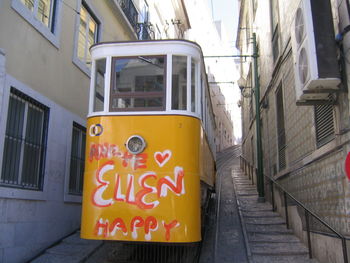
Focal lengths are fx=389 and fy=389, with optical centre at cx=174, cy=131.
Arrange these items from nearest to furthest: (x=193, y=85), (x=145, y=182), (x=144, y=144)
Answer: (x=145, y=182) → (x=144, y=144) → (x=193, y=85)

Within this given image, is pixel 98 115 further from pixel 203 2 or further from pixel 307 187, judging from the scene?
pixel 203 2

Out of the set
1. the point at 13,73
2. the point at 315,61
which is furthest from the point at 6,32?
the point at 315,61

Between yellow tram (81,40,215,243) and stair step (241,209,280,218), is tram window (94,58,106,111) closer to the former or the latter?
yellow tram (81,40,215,243)

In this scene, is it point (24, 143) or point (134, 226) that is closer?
point (134, 226)

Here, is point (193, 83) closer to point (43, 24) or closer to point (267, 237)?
point (43, 24)

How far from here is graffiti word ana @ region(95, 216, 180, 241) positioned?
18.0ft

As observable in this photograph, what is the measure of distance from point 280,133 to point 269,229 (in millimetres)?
3411

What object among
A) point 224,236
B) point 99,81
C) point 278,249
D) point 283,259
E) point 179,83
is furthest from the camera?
point 224,236

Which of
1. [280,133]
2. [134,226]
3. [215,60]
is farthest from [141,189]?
[215,60]

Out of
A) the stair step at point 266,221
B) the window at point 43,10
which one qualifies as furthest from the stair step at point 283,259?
the window at point 43,10

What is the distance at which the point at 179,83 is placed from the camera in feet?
20.1

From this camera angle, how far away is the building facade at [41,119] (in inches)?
247

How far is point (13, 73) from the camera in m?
6.44

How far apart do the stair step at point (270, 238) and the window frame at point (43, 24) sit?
5.62 m
